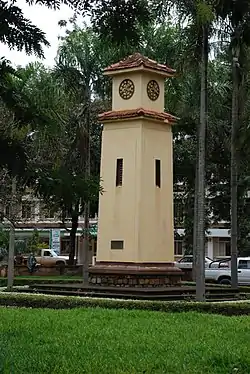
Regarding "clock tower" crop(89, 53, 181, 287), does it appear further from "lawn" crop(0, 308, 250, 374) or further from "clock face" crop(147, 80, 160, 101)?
"lawn" crop(0, 308, 250, 374)

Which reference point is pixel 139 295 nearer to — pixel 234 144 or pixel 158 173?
pixel 158 173

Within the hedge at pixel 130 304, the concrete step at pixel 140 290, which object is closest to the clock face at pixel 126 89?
the concrete step at pixel 140 290

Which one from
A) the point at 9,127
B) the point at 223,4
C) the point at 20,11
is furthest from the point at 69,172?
the point at 223,4

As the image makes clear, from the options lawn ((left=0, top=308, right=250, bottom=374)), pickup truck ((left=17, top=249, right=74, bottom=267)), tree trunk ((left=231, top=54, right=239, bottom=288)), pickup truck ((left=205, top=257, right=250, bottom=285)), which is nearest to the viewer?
lawn ((left=0, top=308, right=250, bottom=374))

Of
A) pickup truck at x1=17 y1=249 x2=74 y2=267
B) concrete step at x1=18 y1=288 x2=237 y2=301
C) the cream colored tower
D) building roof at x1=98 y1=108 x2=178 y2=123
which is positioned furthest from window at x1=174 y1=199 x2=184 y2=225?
concrete step at x1=18 y1=288 x2=237 y2=301

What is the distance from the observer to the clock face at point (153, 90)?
2141 cm

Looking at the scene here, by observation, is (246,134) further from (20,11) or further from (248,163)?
(20,11)

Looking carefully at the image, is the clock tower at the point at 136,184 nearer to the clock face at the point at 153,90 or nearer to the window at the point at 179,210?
the clock face at the point at 153,90

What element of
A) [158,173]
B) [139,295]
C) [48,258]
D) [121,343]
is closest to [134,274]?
[139,295]

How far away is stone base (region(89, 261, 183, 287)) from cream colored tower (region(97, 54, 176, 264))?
166mm

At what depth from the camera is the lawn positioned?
6.98 meters

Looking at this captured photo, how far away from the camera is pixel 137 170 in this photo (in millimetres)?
20562

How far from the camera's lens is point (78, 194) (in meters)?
4.88

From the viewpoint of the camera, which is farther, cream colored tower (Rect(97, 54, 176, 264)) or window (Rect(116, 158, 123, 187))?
window (Rect(116, 158, 123, 187))
